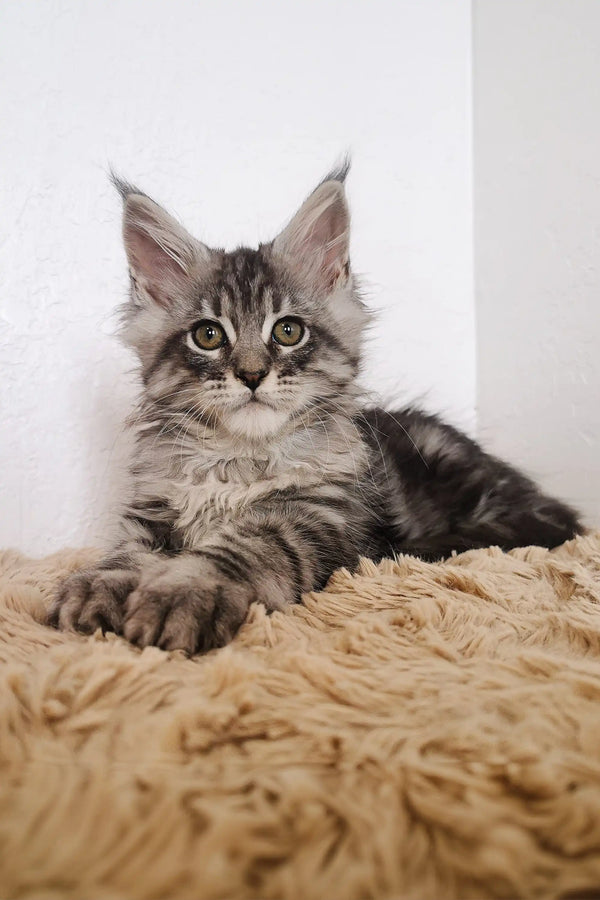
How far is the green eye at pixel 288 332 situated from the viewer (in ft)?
3.80

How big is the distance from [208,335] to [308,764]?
2.74 feet

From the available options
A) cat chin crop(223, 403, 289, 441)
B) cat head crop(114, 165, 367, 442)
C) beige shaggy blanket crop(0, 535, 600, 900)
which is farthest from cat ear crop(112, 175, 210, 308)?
beige shaggy blanket crop(0, 535, 600, 900)

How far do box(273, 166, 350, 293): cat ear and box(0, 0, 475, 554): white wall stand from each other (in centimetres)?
54

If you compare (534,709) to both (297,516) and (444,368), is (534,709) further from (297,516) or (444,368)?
(444,368)

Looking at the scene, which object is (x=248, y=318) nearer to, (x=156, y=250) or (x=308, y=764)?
(x=156, y=250)

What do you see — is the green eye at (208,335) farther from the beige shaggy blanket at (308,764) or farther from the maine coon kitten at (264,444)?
the beige shaggy blanket at (308,764)

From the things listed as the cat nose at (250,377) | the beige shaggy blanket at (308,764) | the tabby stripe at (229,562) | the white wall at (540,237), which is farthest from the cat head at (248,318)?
the white wall at (540,237)

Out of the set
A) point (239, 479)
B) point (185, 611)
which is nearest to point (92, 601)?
point (185, 611)

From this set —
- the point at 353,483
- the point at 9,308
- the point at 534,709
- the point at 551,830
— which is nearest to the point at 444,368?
the point at 353,483

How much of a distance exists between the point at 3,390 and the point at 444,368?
139cm

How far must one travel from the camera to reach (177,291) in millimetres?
1277

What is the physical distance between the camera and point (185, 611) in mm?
A: 780

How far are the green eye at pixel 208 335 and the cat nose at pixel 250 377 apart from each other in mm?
115

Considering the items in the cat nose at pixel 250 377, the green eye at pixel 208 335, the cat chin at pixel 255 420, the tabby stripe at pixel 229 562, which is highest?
the green eye at pixel 208 335
